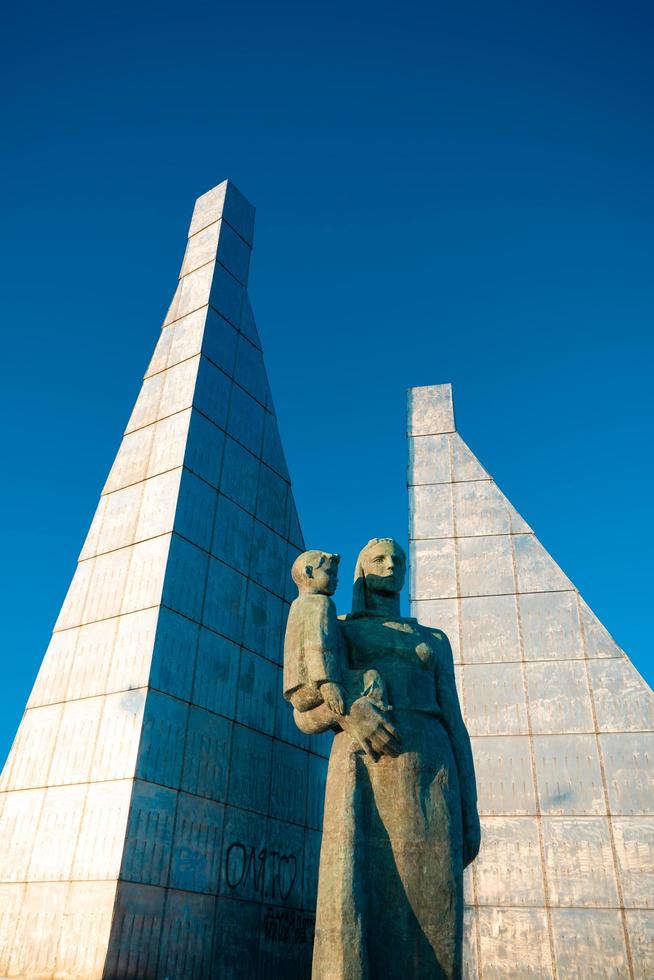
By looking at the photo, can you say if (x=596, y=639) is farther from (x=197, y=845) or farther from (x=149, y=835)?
(x=149, y=835)

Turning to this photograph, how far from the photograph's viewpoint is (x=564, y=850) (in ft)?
44.7

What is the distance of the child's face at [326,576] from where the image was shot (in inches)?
281

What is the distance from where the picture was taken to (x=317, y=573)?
23.5ft

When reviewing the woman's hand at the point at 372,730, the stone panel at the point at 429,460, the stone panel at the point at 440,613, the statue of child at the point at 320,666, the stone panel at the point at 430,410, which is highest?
the stone panel at the point at 430,410

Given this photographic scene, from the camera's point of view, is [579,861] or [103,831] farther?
[579,861]

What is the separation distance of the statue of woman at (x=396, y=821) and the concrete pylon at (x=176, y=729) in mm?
6718

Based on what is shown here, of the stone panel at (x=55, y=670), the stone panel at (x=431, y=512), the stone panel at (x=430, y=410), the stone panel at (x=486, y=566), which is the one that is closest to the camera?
the stone panel at (x=55, y=670)

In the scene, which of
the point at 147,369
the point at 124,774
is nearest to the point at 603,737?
the point at 124,774

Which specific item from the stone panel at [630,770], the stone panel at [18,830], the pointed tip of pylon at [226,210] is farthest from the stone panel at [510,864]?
the pointed tip of pylon at [226,210]

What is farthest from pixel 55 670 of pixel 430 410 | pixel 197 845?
pixel 430 410

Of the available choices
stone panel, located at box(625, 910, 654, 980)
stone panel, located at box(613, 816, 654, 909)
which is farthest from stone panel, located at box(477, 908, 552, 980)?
stone panel, located at box(613, 816, 654, 909)

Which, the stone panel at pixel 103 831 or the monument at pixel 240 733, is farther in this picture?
the monument at pixel 240 733

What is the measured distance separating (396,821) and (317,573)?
2.17m

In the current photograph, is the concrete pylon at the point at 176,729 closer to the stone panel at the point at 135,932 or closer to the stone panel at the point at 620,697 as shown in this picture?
the stone panel at the point at 135,932
